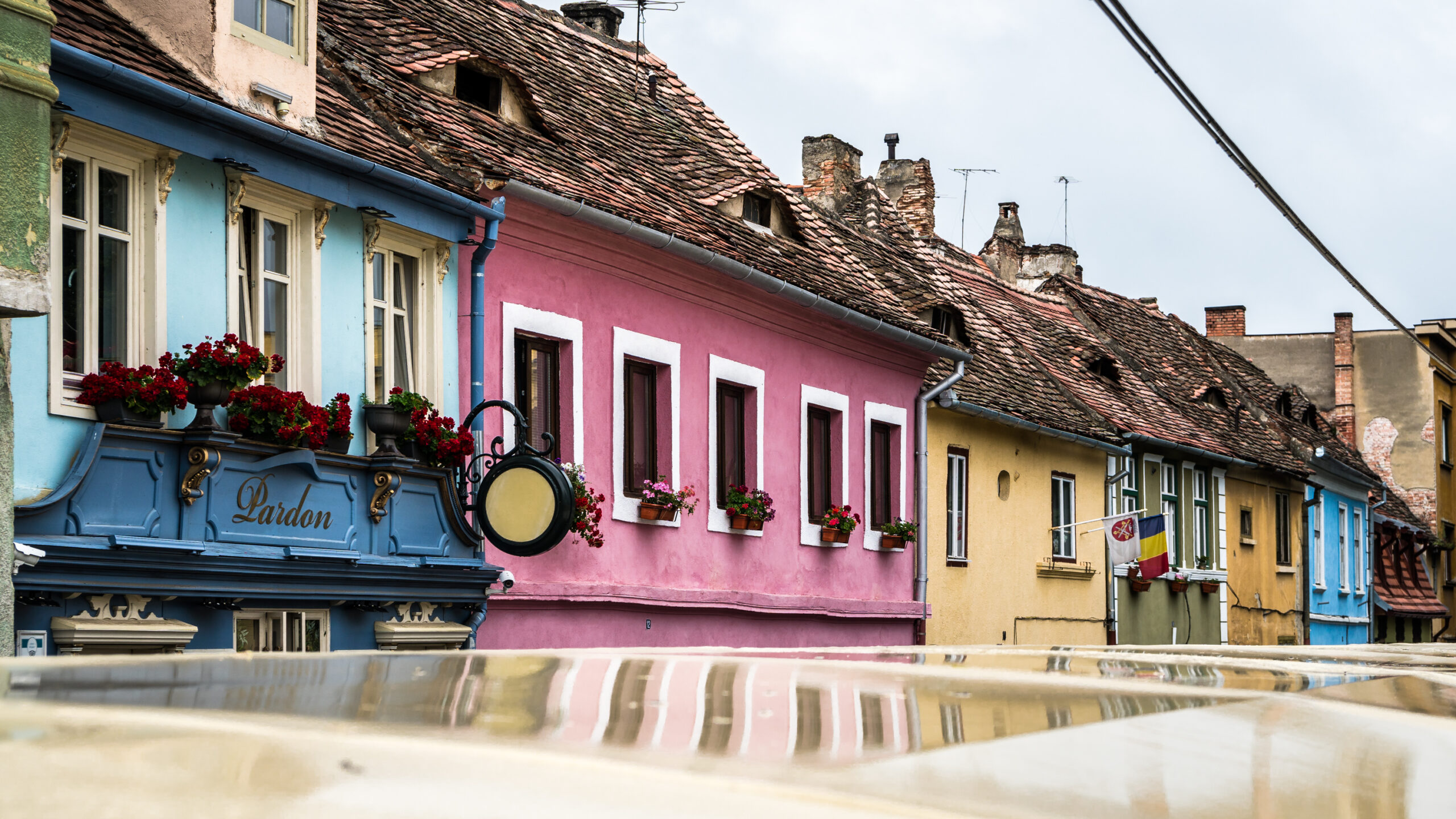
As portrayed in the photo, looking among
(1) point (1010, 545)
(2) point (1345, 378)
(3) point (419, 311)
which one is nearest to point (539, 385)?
(3) point (419, 311)

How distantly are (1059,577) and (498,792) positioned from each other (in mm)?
21449

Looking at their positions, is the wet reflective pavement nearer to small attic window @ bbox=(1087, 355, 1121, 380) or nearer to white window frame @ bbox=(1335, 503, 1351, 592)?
small attic window @ bbox=(1087, 355, 1121, 380)

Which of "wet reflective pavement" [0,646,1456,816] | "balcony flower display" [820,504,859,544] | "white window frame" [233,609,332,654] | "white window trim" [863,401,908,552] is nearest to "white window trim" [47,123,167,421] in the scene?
"white window frame" [233,609,332,654]

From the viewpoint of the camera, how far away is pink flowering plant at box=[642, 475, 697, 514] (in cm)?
1368

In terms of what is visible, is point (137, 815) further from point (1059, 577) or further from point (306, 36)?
point (1059, 577)

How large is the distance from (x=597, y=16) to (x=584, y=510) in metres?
9.61

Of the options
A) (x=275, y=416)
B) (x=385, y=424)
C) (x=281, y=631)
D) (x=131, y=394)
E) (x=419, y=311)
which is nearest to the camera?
(x=131, y=394)

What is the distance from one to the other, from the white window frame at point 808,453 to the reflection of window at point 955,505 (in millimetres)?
2338

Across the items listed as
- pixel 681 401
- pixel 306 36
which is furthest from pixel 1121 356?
pixel 306 36

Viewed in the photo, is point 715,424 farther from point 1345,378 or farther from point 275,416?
point 1345,378


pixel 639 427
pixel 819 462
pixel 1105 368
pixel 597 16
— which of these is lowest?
pixel 819 462

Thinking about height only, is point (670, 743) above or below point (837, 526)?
above

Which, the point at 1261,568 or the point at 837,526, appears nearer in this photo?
the point at 837,526

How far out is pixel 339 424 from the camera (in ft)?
33.3
